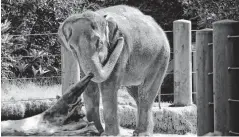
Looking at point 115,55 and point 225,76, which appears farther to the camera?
point 115,55

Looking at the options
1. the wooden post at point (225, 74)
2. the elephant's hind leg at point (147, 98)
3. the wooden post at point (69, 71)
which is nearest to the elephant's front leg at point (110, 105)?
the elephant's hind leg at point (147, 98)

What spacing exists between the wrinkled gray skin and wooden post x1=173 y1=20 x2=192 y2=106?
154 centimetres

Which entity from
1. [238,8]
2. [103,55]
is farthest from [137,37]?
[238,8]

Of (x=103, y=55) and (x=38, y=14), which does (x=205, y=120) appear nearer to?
(x=103, y=55)

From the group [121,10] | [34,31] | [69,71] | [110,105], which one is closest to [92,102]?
[110,105]

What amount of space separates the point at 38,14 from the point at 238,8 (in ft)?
12.3

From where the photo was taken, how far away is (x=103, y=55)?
205 inches

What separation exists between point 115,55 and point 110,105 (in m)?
0.44

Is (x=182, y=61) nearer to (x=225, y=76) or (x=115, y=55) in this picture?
(x=115, y=55)

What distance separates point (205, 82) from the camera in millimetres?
5504

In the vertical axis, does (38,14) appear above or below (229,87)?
above

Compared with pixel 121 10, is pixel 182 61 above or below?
below

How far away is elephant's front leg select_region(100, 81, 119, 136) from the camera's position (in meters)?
5.36

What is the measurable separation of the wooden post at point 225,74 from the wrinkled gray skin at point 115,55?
2.74ft
